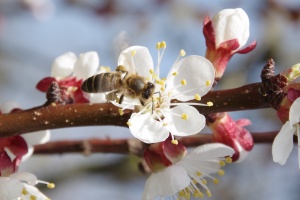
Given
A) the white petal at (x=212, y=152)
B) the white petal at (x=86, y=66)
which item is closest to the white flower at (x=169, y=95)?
the white petal at (x=212, y=152)

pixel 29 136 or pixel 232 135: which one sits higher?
pixel 29 136

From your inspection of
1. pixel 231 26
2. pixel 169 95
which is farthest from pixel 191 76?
pixel 231 26

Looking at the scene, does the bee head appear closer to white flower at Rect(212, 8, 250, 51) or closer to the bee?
the bee

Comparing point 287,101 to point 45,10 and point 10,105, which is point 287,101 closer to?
point 10,105

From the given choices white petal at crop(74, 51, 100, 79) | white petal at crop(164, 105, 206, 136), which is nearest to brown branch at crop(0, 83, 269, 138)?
white petal at crop(164, 105, 206, 136)

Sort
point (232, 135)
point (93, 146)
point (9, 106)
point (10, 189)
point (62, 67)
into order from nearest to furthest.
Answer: point (10, 189) < point (232, 135) < point (9, 106) < point (62, 67) < point (93, 146)

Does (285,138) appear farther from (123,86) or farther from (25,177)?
(25,177)

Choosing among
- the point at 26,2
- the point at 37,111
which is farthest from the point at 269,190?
the point at 37,111
